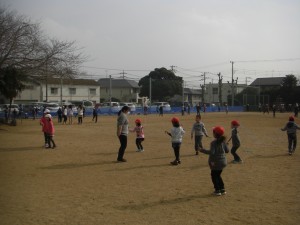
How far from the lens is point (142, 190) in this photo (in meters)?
7.46

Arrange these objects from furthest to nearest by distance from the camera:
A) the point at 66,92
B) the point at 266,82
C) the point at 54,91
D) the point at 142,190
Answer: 1. the point at 266,82
2. the point at 66,92
3. the point at 54,91
4. the point at 142,190

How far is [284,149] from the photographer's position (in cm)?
1384

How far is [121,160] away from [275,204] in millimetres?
5598

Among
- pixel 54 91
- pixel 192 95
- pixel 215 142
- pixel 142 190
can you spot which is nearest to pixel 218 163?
pixel 215 142

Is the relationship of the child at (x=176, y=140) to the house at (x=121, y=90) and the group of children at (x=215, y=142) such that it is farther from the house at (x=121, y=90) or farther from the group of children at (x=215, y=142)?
the house at (x=121, y=90)

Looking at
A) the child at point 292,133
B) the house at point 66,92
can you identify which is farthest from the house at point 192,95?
the child at point 292,133

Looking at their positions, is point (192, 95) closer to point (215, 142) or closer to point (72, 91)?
point (72, 91)

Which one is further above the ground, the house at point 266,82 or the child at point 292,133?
the house at point 266,82

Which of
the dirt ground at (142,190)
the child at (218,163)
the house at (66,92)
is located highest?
the house at (66,92)

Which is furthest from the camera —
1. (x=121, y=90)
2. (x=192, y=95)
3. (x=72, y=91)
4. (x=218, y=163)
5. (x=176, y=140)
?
(x=192, y=95)

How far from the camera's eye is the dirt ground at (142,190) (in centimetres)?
573

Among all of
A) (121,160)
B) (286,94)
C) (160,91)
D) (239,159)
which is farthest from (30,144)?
(286,94)

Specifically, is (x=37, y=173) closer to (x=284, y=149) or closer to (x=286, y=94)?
(x=284, y=149)

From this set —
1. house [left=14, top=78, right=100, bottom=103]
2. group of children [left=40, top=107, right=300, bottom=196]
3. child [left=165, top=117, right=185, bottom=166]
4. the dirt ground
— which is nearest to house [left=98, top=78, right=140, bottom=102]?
house [left=14, top=78, right=100, bottom=103]
